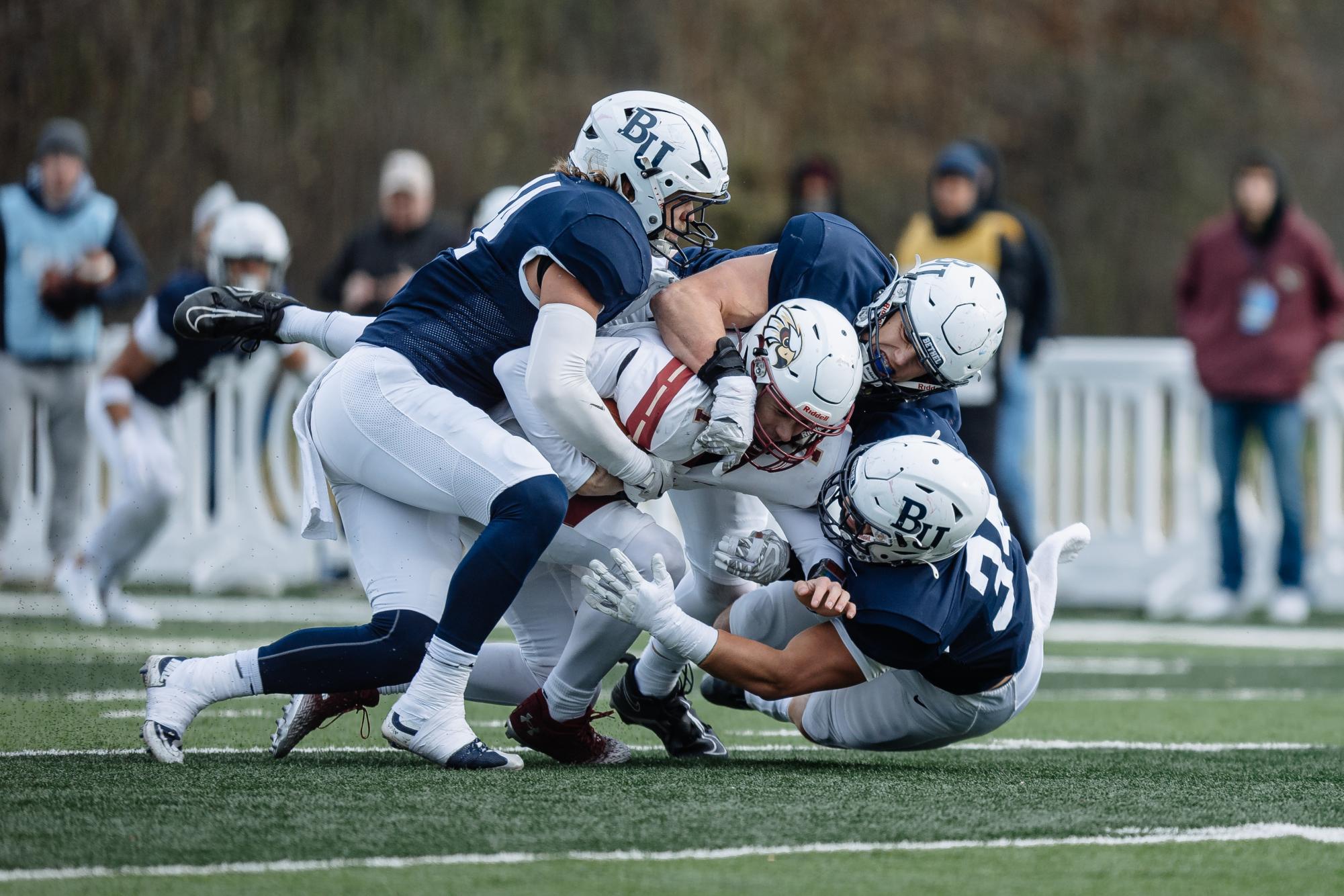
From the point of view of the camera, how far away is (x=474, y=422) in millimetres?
4664

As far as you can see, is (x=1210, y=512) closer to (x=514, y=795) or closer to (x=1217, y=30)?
(x=514, y=795)

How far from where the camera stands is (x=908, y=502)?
14.3ft

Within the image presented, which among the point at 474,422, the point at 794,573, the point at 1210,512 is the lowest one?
Answer: the point at 1210,512

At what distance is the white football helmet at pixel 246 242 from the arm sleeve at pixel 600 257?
4.00 m

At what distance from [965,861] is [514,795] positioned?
1.03 metres

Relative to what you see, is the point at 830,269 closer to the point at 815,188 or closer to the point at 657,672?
the point at 657,672

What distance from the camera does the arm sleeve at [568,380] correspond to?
442 cm

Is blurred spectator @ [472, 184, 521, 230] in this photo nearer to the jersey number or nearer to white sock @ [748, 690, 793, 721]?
white sock @ [748, 690, 793, 721]

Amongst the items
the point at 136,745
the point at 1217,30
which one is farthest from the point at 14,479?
the point at 1217,30

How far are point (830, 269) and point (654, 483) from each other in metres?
0.69

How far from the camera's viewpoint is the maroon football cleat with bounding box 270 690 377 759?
4.75 meters

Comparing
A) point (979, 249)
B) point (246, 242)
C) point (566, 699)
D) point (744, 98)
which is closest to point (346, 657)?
point (566, 699)

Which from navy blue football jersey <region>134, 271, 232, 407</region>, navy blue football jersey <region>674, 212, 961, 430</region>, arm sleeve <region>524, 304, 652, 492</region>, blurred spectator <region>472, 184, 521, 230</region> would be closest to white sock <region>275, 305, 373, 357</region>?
arm sleeve <region>524, 304, 652, 492</region>

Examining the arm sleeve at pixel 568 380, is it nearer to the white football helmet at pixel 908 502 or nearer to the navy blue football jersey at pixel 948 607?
the white football helmet at pixel 908 502
